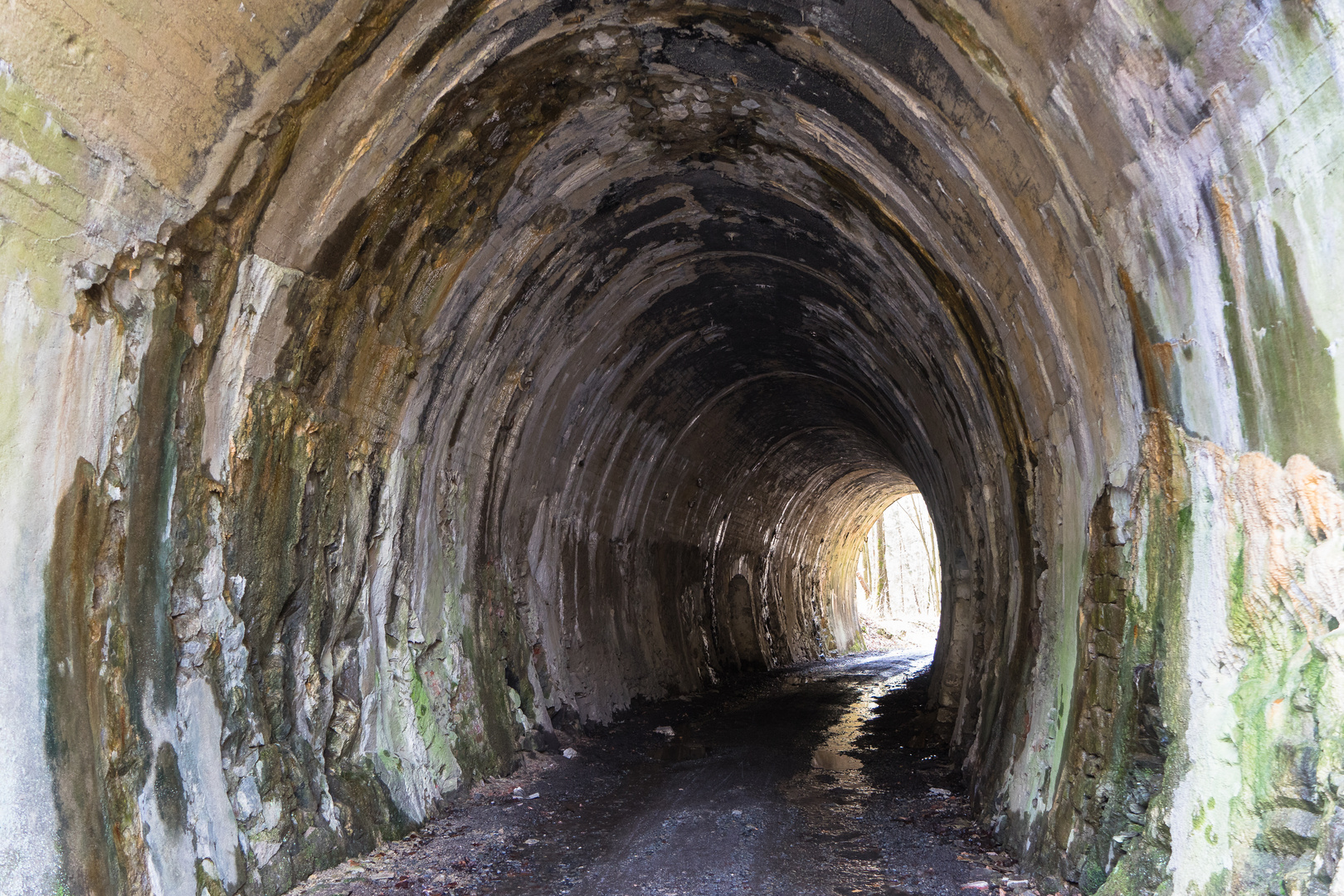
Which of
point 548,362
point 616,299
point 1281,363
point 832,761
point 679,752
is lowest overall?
point 832,761

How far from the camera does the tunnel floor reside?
505 centimetres

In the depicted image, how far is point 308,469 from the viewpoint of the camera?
557 centimetres

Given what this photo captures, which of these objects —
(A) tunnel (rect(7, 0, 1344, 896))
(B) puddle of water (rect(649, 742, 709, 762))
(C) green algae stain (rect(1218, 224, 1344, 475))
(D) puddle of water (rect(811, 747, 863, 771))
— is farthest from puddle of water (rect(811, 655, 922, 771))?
(C) green algae stain (rect(1218, 224, 1344, 475))

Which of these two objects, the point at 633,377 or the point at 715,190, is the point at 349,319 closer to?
the point at 715,190

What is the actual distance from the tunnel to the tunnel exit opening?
32.2 meters

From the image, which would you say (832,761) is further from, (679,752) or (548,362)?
(548,362)

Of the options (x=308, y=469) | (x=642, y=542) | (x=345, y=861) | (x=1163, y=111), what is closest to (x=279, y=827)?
(x=345, y=861)

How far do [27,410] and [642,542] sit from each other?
31.3 feet

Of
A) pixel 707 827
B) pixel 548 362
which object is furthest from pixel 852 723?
pixel 548 362

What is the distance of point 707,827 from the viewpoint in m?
6.25

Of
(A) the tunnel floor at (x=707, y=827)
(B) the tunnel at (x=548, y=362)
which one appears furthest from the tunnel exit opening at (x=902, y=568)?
(B) the tunnel at (x=548, y=362)

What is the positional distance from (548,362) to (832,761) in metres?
4.94

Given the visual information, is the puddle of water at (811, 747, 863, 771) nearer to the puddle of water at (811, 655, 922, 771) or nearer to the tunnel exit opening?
the puddle of water at (811, 655, 922, 771)

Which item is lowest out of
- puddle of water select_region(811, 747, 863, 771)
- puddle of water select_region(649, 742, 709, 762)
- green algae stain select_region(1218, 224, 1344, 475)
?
puddle of water select_region(811, 747, 863, 771)
